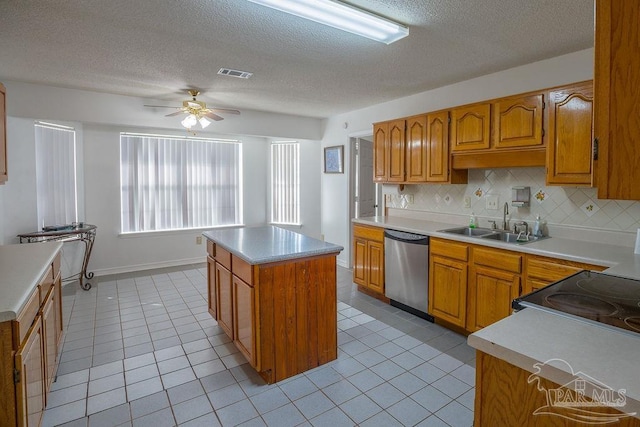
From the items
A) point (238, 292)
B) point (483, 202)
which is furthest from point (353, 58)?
point (238, 292)

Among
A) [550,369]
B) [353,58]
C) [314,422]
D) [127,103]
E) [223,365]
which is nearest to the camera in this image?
[550,369]

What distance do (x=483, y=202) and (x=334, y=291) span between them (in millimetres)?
1888

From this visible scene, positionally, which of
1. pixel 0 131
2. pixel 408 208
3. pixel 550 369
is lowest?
pixel 550 369

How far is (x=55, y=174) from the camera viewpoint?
4305 millimetres

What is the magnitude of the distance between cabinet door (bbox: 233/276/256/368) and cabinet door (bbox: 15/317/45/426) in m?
1.14

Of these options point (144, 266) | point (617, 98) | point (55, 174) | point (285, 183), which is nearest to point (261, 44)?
point (617, 98)

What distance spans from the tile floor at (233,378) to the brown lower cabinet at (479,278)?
257 millimetres

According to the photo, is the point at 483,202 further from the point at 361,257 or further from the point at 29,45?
the point at 29,45

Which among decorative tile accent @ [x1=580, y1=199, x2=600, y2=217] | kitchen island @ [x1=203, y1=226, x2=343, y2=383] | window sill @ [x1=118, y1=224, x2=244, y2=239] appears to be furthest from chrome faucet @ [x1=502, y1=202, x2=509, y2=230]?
window sill @ [x1=118, y1=224, x2=244, y2=239]

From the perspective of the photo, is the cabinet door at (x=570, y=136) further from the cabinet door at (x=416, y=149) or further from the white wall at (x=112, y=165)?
the white wall at (x=112, y=165)

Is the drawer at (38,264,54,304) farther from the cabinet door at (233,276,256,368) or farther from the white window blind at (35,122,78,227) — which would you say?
the white window blind at (35,122,78,227)

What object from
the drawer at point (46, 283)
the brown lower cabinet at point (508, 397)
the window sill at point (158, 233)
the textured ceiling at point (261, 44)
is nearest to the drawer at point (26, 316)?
the drawer at point (46, 283)

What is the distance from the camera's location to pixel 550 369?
898 millimetres

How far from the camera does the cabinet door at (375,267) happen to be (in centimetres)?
380
